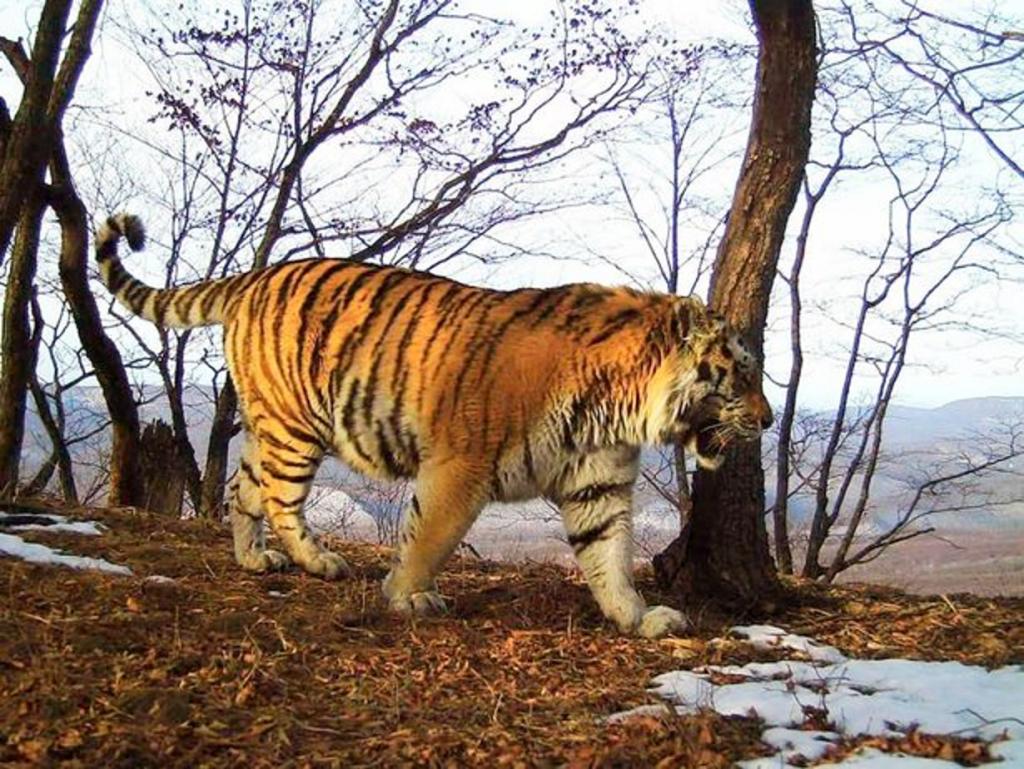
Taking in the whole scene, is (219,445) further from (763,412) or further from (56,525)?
(763,412)

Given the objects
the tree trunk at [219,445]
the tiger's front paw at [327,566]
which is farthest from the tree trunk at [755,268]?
the tree trunk at [219,445]

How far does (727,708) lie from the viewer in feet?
11.1

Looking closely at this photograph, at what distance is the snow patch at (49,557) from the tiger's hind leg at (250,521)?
0.71 meters

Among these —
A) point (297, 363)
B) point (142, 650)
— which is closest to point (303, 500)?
point (297, 363)

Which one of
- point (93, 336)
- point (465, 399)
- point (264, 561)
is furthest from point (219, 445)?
point (465, 399)

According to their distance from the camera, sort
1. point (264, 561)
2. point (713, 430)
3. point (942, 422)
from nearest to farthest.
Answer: point (713, 430), point (264, 561), point (942, 422)

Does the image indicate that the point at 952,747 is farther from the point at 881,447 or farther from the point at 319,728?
the point at 881,447

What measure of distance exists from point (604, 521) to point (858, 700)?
5.98ft

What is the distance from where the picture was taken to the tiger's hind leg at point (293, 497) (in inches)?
222

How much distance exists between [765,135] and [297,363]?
2791 mm

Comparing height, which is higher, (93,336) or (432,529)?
(93,336)

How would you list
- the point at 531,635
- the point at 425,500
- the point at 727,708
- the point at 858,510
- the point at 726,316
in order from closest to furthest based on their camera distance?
the point at 727,708
the point at 531,635
the point at 425,500
the point at 726,316
the point at 858,510

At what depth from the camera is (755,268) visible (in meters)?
5.49

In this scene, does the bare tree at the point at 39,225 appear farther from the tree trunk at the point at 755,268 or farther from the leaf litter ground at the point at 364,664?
the tree trunk at the point at 755,268
